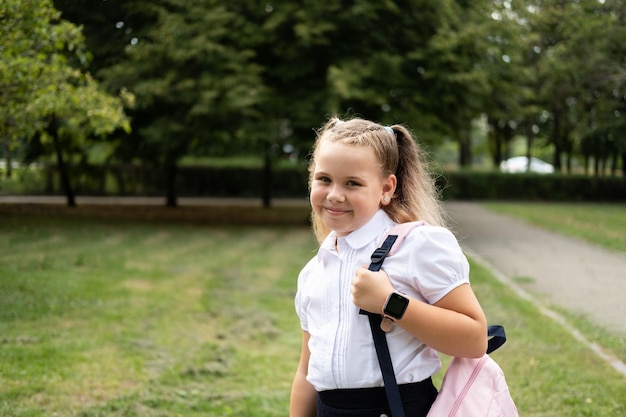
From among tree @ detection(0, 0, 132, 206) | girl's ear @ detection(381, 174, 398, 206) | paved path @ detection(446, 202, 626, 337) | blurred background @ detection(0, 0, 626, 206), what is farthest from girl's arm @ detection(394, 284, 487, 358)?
blurred background @ detection(0, 0, 626, 206)

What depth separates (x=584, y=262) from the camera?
23.3 feet

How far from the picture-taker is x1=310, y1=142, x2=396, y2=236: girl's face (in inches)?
79.4

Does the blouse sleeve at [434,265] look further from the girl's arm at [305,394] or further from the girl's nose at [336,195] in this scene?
the girl's arm at [305,394]

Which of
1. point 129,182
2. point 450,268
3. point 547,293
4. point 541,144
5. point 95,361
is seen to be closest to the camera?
point 450,268

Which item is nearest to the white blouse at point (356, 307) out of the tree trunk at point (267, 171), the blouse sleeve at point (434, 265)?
the blouse sleeve at point (434, 265)

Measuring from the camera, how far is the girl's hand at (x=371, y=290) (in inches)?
71.7

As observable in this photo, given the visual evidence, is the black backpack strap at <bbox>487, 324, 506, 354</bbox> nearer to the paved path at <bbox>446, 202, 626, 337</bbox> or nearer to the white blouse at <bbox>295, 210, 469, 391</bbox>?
the white blouse at <bbox>295, 210, 469, 391</bbox>

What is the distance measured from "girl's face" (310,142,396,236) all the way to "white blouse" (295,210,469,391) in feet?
0.18

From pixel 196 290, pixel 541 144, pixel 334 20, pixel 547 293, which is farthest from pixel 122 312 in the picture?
pixel 541 144

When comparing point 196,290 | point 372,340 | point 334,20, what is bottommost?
point 196,290

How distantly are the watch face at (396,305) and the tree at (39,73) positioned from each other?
3116 mm

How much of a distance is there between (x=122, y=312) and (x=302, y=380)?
5492 millimetres

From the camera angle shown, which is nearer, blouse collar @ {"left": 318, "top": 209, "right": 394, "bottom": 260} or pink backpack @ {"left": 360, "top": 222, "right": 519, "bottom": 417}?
pink backpack @ {"left": 360, "top": 222, "right": 519, "bottom": 417}

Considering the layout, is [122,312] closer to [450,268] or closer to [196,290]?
[196,290]
